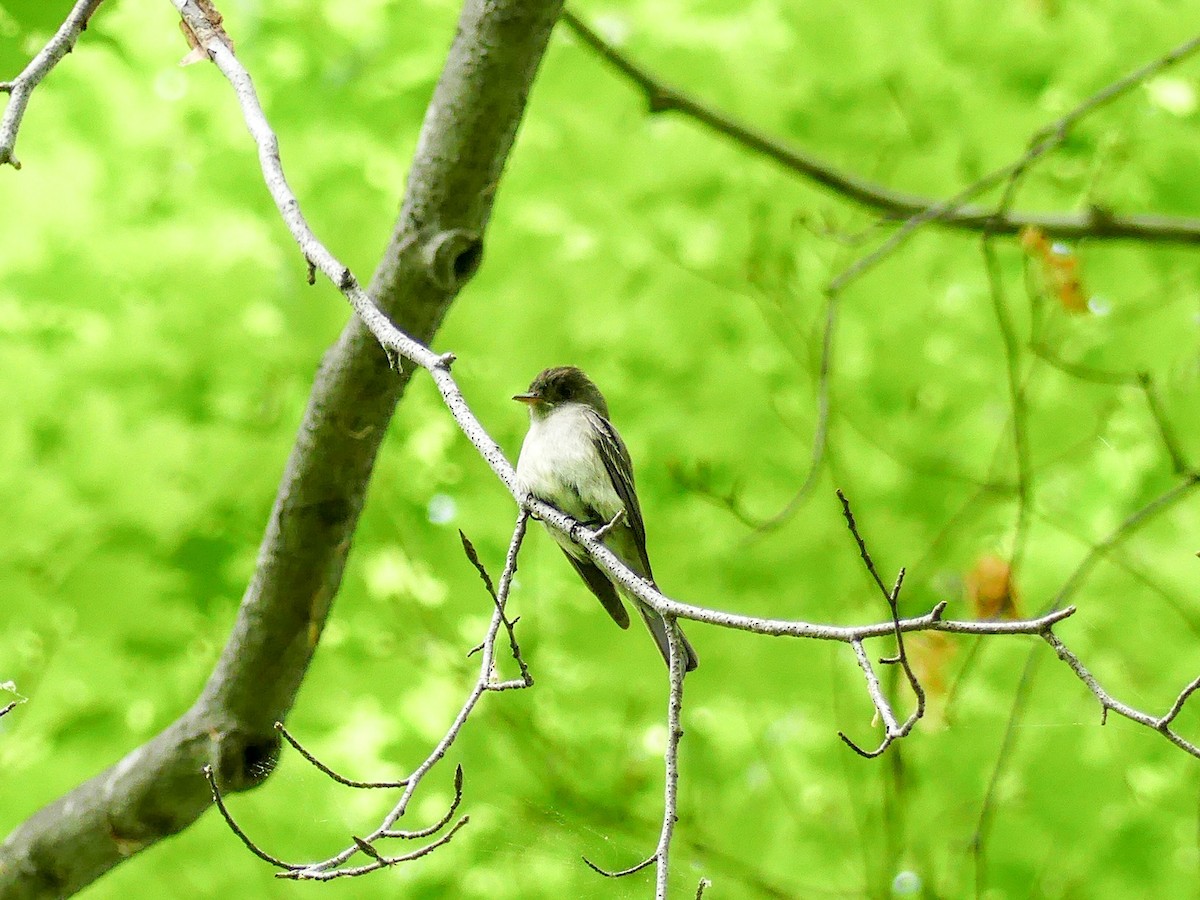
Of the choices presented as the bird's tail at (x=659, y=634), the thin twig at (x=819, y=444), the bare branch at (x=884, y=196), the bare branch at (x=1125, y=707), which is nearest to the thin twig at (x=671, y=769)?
the bare branch at (x=1125, y=707)

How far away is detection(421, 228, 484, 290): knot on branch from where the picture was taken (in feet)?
13.5

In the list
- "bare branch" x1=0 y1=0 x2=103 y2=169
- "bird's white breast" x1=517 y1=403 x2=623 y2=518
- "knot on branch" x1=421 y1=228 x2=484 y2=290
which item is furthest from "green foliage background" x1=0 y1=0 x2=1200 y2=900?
"bare branch" x1=0 y1=0 x2=103 y2=169

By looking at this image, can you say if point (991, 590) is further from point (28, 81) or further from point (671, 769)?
point (28, 81)

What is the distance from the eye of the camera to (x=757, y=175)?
535 centimetres

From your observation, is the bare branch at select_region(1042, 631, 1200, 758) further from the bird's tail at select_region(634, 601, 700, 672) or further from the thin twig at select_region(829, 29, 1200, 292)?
the thin twig at select_region(829, 29, 1200, 292)

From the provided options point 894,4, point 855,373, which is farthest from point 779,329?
point 894,4

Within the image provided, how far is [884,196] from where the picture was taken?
5.05 metres

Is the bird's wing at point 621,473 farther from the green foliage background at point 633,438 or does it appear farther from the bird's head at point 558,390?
the green foliage background at point 633,438

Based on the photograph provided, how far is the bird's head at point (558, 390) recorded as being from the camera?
4.72 metres

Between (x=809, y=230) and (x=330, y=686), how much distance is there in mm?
2867

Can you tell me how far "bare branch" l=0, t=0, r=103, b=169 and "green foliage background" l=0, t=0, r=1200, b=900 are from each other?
156cm

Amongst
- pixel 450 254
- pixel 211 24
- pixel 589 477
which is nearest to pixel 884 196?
pixel 589 477

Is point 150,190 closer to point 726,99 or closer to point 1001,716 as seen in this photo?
point 726,99

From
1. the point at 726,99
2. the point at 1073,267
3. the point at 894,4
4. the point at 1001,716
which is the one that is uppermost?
the point at 894,4
